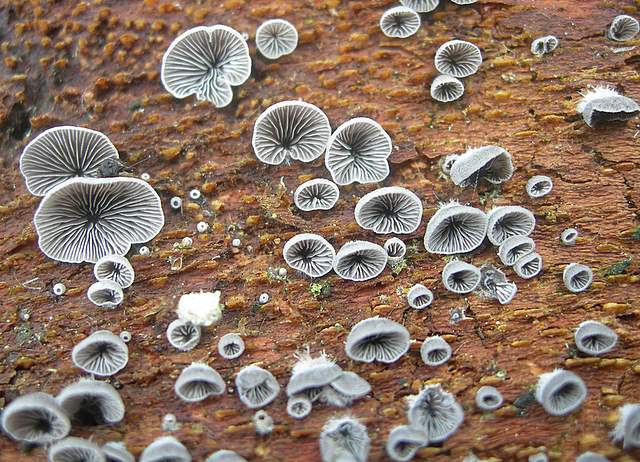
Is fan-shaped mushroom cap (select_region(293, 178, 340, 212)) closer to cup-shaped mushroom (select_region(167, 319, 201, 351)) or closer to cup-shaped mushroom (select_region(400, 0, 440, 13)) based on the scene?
cup-shaped mushroom (select_region(167, 319, 201, 351))

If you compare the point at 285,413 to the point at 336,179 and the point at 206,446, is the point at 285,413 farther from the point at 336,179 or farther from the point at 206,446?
the point at 336,179

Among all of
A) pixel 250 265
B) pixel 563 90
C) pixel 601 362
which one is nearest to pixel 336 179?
pixel 250 265

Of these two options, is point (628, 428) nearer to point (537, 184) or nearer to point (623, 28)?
point (537, 184)

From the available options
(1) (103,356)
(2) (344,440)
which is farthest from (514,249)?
(1) (103,356)

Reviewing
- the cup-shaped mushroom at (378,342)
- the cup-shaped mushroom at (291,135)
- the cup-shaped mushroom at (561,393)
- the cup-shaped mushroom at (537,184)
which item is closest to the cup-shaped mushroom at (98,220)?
the cup-shaped mushroom at (291,135)

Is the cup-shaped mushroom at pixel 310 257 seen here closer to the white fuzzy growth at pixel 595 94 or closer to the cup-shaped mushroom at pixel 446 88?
the cup-shaped mushroom at pixel 446 88
